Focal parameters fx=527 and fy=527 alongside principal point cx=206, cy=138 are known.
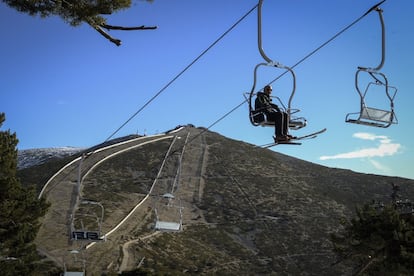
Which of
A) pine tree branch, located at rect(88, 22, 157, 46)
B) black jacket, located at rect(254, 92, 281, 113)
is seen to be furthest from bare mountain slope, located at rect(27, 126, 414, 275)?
pine tree branch, located at rect(88, 22, 157, 46)

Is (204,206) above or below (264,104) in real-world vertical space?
below

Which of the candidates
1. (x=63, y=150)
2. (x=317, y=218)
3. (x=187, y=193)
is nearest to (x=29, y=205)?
(x=187, y=193)

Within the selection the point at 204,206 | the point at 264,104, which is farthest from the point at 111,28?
the point at 204,206

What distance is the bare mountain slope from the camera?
148 ft

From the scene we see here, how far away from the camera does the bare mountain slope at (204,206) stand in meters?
45.1

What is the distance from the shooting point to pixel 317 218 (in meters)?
60.7

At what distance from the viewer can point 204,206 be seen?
198ft

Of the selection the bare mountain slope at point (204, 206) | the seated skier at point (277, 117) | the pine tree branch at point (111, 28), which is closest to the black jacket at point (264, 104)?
the seated skier at point (277, 117)

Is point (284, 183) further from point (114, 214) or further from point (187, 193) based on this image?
point (114, 214)

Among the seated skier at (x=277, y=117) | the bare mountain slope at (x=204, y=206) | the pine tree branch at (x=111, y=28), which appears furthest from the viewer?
the bare mountain slope at (x=204, y=206)

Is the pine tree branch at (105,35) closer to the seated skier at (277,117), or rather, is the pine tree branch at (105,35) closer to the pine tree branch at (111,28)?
the pine tree branch at (111,28)

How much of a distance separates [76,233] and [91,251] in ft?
74.8

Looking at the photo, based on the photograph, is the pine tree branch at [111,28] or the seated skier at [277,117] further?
the seated skier at [277,117]

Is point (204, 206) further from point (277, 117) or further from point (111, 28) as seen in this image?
point (111, 28)
